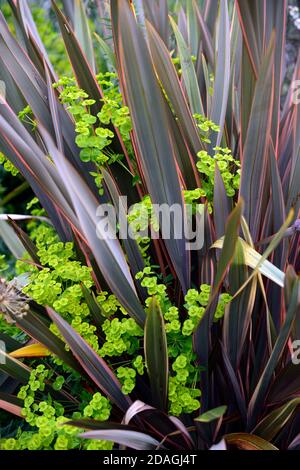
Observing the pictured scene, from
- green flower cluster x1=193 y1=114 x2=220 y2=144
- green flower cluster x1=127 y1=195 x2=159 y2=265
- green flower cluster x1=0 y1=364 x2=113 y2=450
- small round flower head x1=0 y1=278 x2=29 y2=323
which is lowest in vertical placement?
green flower cluster x1=0 y1=364 x2=113 y2=450

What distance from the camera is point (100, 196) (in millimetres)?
1394

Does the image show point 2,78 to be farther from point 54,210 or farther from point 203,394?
point 203,394

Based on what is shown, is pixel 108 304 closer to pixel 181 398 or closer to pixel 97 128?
pixel 181 398

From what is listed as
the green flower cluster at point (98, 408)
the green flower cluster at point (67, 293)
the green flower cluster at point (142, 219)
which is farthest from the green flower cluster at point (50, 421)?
the green flower cluster at point (142, 219)

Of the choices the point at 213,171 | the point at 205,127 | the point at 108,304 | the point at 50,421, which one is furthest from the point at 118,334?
the point at 205,127

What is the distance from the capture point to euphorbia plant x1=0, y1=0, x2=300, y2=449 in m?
1.12

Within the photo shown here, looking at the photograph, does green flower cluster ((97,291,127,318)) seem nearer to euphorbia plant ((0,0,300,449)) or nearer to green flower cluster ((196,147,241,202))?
euphorbia plant ((0,0,300,449))

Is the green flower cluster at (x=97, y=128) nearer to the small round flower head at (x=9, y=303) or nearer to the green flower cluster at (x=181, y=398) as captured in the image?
the small round flower head at (x=9, y=303)

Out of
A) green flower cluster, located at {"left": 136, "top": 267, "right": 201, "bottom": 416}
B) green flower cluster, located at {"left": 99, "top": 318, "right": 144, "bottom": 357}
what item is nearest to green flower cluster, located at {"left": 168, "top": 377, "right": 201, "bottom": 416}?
green flower cluster, located at {"left": 136, "top": 267, "right": 201, "bottom": 416}

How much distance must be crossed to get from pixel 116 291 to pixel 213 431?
363 mm

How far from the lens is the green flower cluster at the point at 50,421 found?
3.64 ft

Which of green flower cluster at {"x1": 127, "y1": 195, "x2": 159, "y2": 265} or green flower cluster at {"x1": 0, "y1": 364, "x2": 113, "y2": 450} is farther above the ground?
green flower cluster at {"x1": 127, "y1": 195, "x2": 159, "y2": 265}

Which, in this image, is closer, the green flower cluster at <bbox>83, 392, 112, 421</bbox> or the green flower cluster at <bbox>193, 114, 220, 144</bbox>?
the green flower cluster at <bbox>83, 392, 112, 421</bbox>

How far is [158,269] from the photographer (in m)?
1.41
